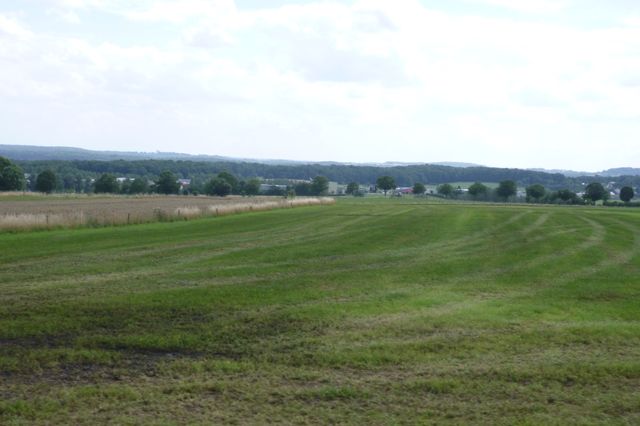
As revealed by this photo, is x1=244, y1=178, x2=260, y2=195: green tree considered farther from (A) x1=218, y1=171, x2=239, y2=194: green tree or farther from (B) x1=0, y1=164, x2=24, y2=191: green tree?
(B) x1=0, y1=164, x2=24, y2=191: green tree


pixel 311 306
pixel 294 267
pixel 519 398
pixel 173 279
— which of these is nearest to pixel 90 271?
pixel 173 279

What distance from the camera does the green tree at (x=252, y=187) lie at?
405ft

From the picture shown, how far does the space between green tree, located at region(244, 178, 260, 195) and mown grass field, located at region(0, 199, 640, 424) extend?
10271cm

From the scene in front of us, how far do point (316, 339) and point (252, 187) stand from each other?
11477 centimetres

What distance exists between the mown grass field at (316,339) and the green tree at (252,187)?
102714 mm

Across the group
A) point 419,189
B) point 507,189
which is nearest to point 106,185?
point 419,189

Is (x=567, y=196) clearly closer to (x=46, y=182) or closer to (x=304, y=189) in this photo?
(x=304, y=189)

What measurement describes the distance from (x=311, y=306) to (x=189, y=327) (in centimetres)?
258

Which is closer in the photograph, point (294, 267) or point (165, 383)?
point (165, 383)

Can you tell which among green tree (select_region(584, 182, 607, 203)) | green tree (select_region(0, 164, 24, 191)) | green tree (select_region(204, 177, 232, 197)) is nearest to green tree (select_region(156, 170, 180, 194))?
green tree (select_region(204, 177, 232, 197))

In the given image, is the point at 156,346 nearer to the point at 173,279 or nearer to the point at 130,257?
the point at 173,279

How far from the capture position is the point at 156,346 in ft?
32.4

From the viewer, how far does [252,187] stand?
124312mm

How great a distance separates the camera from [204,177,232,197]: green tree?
116062mm
